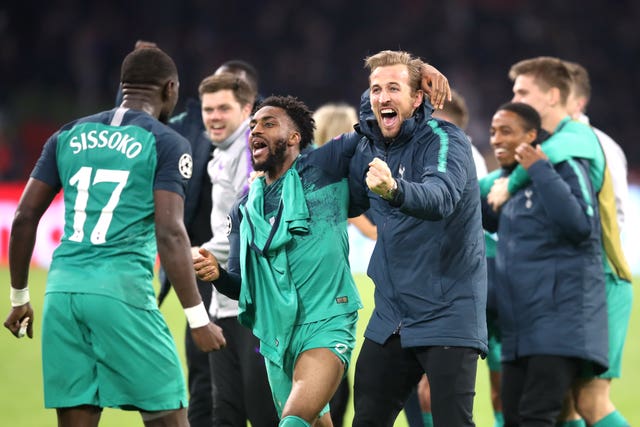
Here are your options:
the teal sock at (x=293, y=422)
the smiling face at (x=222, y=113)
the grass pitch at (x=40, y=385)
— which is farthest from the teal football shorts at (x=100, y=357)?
the grass pitch at (x=40, y=385)

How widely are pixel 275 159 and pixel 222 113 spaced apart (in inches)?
60.1

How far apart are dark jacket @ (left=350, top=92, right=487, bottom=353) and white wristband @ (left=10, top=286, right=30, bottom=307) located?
5.30 feet

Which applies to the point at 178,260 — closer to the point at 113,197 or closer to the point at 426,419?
the point at 113,197

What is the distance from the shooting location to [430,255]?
4785 mm

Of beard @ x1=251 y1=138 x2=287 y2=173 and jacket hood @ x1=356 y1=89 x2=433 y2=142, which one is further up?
jacket hood @ x1=356 y1=89 x2=433 y2=142

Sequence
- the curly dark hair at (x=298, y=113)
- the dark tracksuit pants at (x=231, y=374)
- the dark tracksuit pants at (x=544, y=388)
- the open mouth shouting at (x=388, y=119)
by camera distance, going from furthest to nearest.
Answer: the dark tracksuit pants at (x=231, y=374)
the dark tracksuit pants at (x=544, y=388)
the curly dark hair at (x=298, y=113)
the open mouth shouting at (x=388, y=119)

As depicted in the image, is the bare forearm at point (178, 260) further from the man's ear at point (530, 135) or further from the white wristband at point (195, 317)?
the man's ear at point (530, 135)

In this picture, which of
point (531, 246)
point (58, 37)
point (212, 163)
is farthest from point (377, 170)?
point (58, 37)

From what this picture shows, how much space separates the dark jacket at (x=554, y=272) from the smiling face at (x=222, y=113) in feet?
5.85

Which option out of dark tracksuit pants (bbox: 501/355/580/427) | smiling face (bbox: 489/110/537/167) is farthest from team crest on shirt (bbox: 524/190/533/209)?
dark tracksuit pants (bbox: 501/355/580/427)

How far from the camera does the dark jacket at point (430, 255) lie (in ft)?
15.5

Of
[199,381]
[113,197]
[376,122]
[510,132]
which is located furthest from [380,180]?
[199,381]

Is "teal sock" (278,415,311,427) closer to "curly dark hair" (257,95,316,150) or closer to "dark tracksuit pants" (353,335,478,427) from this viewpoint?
"dark tracksuit pants" (353,335,478,427)

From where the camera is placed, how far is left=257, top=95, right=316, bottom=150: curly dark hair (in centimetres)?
525
